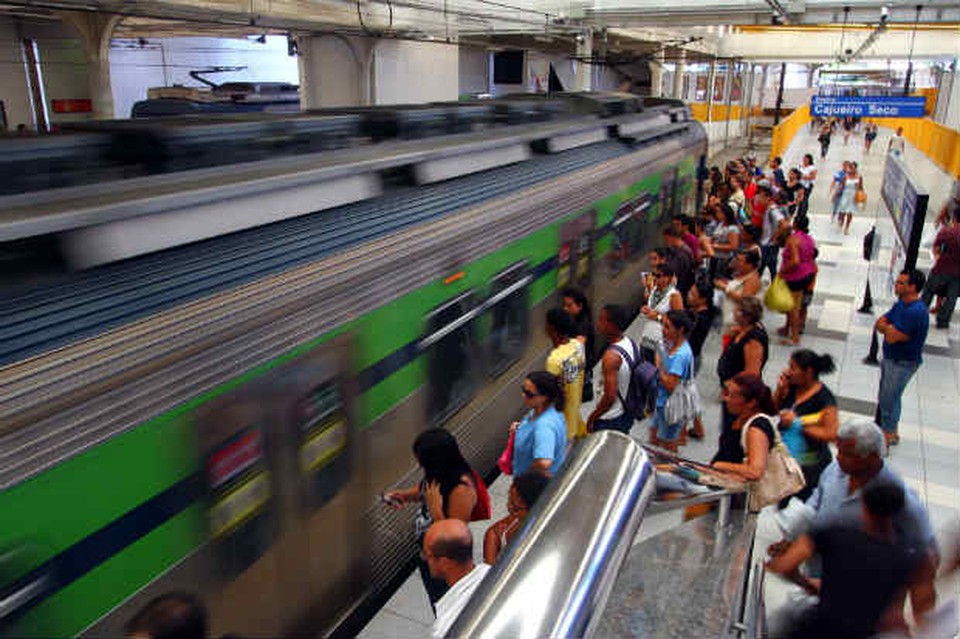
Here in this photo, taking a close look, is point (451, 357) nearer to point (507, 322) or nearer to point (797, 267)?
point (507, 322)

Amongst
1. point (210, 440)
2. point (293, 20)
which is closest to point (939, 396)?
point (210, 440)

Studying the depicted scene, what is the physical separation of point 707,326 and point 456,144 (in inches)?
126

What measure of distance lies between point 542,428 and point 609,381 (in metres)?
1.07

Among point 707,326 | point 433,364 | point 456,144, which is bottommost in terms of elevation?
point 707,326

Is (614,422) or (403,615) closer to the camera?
(403,615)

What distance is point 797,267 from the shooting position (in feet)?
27.7

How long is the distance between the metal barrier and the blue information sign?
19228 mm

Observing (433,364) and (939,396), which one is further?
(939,396)

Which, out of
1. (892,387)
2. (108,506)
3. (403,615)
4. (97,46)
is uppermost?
(97,46)

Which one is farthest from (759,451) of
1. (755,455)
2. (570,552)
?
(570,552)

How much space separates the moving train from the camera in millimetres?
2305

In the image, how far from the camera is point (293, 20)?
12.6 meters

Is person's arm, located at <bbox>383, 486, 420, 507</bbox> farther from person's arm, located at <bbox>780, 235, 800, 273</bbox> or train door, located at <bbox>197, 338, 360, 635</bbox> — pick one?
person's arm, located at <bbox>780, 235, 800, 273</bbox>

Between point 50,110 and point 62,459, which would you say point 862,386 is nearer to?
point 62,459
